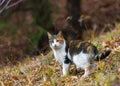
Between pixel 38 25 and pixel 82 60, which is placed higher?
pixel 38 25

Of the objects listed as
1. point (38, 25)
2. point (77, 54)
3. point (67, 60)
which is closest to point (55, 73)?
point (67, 60)

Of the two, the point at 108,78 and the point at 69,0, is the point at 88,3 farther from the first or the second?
the point at 108,78

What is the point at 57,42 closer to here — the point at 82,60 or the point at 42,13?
the point at 82,60

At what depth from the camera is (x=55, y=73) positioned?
7.77m

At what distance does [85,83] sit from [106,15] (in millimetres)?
11642

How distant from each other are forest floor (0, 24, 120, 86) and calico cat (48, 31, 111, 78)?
171 millimetres

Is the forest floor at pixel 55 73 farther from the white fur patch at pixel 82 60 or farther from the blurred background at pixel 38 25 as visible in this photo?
the blurred background at pixel 38 25

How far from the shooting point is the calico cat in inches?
270

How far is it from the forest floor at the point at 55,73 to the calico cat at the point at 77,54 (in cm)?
17

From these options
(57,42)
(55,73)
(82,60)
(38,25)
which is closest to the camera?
(82,60)

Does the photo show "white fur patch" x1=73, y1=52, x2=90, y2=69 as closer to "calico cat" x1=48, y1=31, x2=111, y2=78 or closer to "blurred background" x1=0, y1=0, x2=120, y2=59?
"calico cat" x1=48, y1=31, x2=111, y2=78

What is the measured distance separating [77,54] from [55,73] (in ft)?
2.86

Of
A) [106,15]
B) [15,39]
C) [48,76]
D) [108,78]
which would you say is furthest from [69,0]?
[108,78]

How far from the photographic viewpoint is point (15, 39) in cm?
1587
